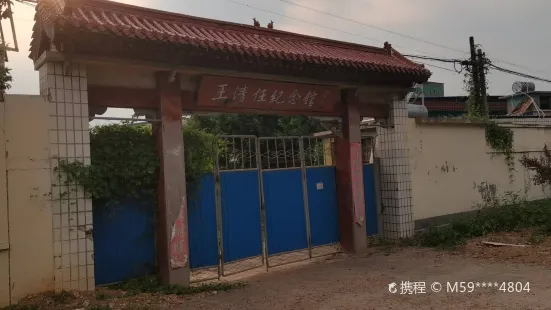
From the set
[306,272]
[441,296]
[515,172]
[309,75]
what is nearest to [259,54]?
[309,75]

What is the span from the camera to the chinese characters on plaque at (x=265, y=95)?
6.63 metres

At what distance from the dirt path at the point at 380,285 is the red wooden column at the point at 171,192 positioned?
65 cm

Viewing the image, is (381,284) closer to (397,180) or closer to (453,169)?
(397,180)

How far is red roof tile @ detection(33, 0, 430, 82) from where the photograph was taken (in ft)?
17.2

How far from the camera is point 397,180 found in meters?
9.01

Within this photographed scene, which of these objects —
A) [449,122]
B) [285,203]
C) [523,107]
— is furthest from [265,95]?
[523,107]

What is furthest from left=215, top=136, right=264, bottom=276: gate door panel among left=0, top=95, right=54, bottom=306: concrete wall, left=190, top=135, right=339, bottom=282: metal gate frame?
left=0, top=95, right=54, bottom=306: concrete wall

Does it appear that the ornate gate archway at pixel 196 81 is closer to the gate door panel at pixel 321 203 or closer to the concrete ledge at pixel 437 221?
the gate door panel at pixel 321 203

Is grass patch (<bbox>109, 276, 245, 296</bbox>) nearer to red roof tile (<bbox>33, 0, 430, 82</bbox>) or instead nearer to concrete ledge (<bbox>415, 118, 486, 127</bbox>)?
red roof tile (<bbox>33, 0, 430, 82</bbox>)

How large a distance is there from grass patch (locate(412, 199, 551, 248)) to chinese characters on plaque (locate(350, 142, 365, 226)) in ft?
3.89

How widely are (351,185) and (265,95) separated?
245cm

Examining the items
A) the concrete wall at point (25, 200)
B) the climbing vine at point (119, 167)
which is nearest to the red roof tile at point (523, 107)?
the climbing vine at point (119, 167)

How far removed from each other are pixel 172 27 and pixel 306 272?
4.20 meters

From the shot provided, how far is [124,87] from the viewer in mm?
5973
